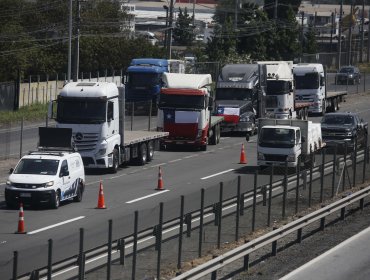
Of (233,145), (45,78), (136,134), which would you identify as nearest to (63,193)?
(136,134)

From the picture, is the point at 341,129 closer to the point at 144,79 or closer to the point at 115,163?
the point at 115,163

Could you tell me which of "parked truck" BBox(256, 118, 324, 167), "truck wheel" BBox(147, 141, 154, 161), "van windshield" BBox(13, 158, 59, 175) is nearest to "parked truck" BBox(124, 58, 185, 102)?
"truck wheel" BBox(147, 141, 154, 161)

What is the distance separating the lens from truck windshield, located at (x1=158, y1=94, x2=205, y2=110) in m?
48.1

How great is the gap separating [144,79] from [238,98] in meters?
13.7

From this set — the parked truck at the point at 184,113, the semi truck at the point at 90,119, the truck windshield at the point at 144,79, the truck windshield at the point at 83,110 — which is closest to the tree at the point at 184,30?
the truck windshield at the point at 144,79

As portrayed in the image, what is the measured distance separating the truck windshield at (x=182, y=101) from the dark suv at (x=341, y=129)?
586 centimetres

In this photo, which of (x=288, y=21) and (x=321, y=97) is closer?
(x=321, y=97)

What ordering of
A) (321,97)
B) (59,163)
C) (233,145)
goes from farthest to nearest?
(321,97) → (233,145) → (59,163)

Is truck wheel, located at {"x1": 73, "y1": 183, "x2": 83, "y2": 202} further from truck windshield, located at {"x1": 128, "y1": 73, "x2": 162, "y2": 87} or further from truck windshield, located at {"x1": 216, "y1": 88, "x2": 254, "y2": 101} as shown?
truck windshield, located at {"x1": 128, "y1": 73, "x2": 162, "y2": 87}

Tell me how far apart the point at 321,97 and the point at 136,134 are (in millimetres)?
25439

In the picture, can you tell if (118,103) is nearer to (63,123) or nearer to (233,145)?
(63,123)

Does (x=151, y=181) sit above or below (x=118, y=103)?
below

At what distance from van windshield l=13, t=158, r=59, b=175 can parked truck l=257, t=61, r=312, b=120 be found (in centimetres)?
2777

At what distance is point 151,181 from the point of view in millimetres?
37875
